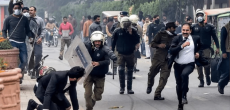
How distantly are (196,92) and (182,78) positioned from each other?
2.75m

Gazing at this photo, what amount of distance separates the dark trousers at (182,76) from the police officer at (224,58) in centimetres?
195

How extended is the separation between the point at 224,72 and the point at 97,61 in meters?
3.68

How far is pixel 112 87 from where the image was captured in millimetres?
14141

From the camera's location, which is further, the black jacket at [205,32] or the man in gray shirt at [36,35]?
the man in gray shirt at [36,35]

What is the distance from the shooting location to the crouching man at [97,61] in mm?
9805

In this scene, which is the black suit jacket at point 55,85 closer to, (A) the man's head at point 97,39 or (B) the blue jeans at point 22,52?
(A) the man's head at point 97,39

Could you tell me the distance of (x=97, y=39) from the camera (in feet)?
32.0

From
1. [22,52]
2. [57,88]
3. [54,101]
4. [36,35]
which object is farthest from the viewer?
[36,35]

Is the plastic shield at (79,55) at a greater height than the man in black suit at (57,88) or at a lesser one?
greater

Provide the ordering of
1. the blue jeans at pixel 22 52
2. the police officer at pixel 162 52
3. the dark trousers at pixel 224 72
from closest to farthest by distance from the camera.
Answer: the police officer at pixel 162 52, the dark trousers at pixel 224 72, the blue jeans at pixel 22 52

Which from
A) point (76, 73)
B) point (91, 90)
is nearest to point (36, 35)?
point (91, 90)

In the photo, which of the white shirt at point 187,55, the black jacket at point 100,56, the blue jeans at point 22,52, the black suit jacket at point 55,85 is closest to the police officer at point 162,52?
the white shirt at point 187,55

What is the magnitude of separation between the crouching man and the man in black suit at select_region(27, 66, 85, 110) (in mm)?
1585

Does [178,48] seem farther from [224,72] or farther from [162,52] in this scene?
[224,72]
